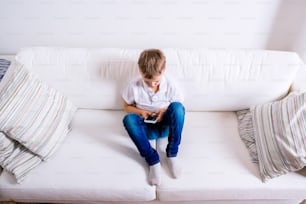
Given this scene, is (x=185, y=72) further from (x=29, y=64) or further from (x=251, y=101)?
(x=29, y=64)

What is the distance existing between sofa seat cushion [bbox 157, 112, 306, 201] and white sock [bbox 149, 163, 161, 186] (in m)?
0.03

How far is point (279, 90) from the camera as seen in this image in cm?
162

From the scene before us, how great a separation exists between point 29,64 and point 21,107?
0.34 m

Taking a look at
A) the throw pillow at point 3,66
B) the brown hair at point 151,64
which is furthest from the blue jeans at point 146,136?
the throw pillow at point 3,66

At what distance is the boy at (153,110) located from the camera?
1352 millimetres

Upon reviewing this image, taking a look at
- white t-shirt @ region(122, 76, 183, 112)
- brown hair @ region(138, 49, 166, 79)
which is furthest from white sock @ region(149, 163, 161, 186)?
brown hair @ region(138, 49, 166, 79)

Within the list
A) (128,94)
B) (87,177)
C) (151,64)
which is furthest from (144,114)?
(87,177)

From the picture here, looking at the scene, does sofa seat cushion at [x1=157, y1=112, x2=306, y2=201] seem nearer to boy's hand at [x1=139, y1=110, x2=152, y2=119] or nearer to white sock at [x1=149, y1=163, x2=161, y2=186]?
white sock at [x1=149, y1=163, x2=161, y2=186]

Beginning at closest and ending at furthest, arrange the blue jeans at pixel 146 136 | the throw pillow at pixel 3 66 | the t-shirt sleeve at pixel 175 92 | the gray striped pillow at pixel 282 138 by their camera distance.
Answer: the gray striped pillow at pixel 282 138 < the blue jeans at pixel 146 136 < the t-shirt sleeve at pixel 175 92 < the throw pillow at pixel 3 66

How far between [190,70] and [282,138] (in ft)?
2.06

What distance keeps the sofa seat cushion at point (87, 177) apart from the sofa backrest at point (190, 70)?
0.38 meters

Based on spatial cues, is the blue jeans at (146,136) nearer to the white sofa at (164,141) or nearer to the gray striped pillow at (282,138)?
the white sofa at (164,141)

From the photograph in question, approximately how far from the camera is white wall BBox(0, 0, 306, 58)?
5.52ft

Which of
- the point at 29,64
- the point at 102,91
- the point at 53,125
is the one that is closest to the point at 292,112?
the point at 102,91
